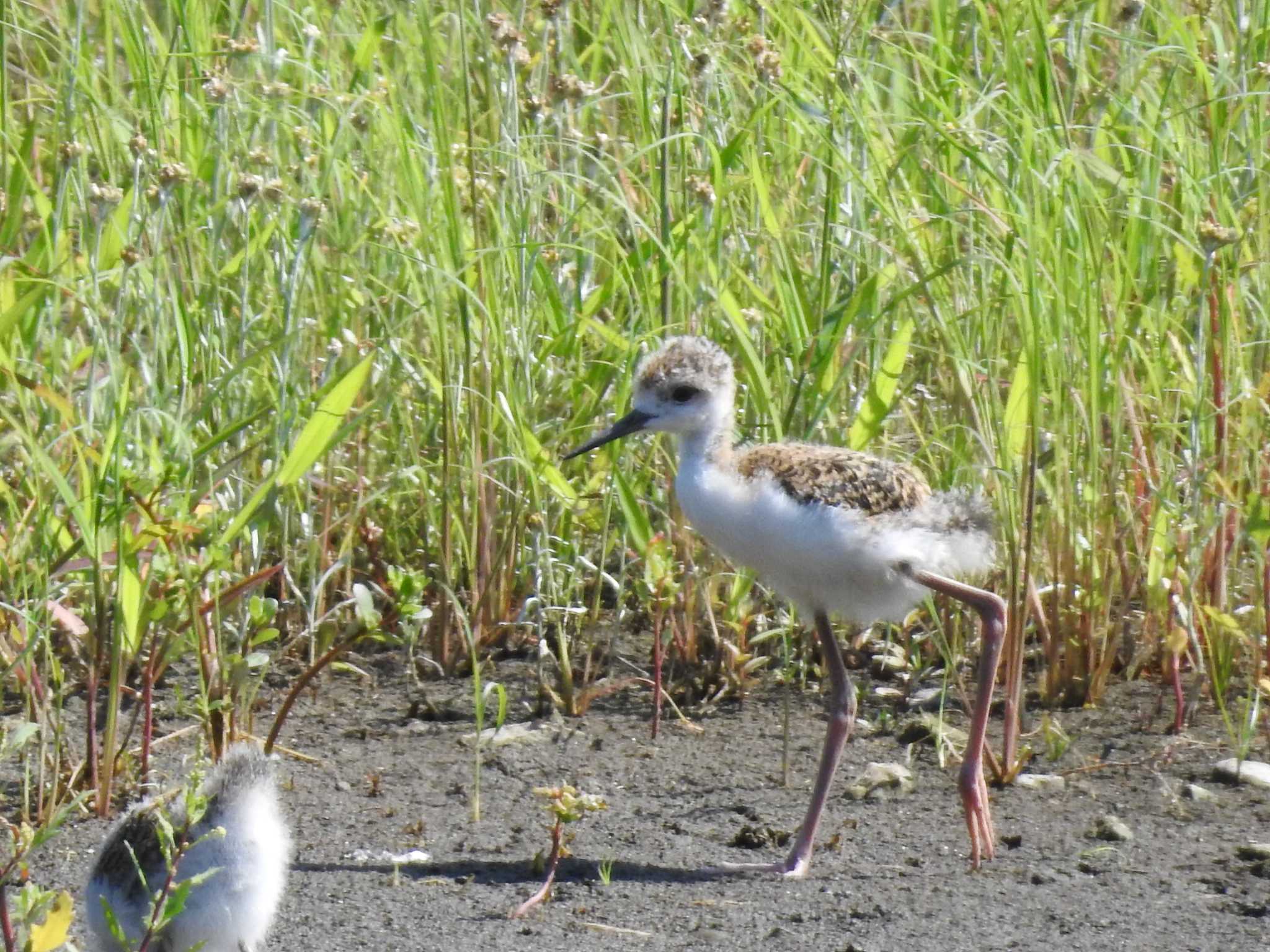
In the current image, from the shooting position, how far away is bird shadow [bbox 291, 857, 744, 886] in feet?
11.0

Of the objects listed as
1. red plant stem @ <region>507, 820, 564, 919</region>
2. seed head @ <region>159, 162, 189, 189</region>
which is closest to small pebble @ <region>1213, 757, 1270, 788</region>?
red plant stem @ <region>507, 820, 564, 919</region>

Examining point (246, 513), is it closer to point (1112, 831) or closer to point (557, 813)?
point (557, 813)

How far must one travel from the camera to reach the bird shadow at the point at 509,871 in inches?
132

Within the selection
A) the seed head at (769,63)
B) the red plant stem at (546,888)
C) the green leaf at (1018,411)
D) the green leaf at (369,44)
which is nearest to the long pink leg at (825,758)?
the red plant stem at (546,888)

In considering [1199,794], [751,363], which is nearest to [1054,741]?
[1199,794]

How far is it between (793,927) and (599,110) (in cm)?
319

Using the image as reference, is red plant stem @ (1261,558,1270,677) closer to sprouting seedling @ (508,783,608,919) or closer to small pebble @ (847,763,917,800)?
small pebble @ (847,763,917,800)

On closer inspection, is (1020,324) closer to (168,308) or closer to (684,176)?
(684,176)

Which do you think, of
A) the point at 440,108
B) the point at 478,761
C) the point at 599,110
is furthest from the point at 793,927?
the point at 599,110

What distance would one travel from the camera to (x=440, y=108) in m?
4.33

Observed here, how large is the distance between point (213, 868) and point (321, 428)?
1.17m

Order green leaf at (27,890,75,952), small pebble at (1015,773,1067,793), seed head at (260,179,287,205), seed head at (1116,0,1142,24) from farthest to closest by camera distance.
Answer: seed head at (1116,0,1142,24) → seed head at (260,179,287,205) → small pebble at (1015,773,1067,793) → green leaf at (27,890,75,952)

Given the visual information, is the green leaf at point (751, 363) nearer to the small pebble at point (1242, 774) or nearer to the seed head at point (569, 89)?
the seed head at point (569, 89)

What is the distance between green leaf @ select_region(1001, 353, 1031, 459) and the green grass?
1 centimetres
